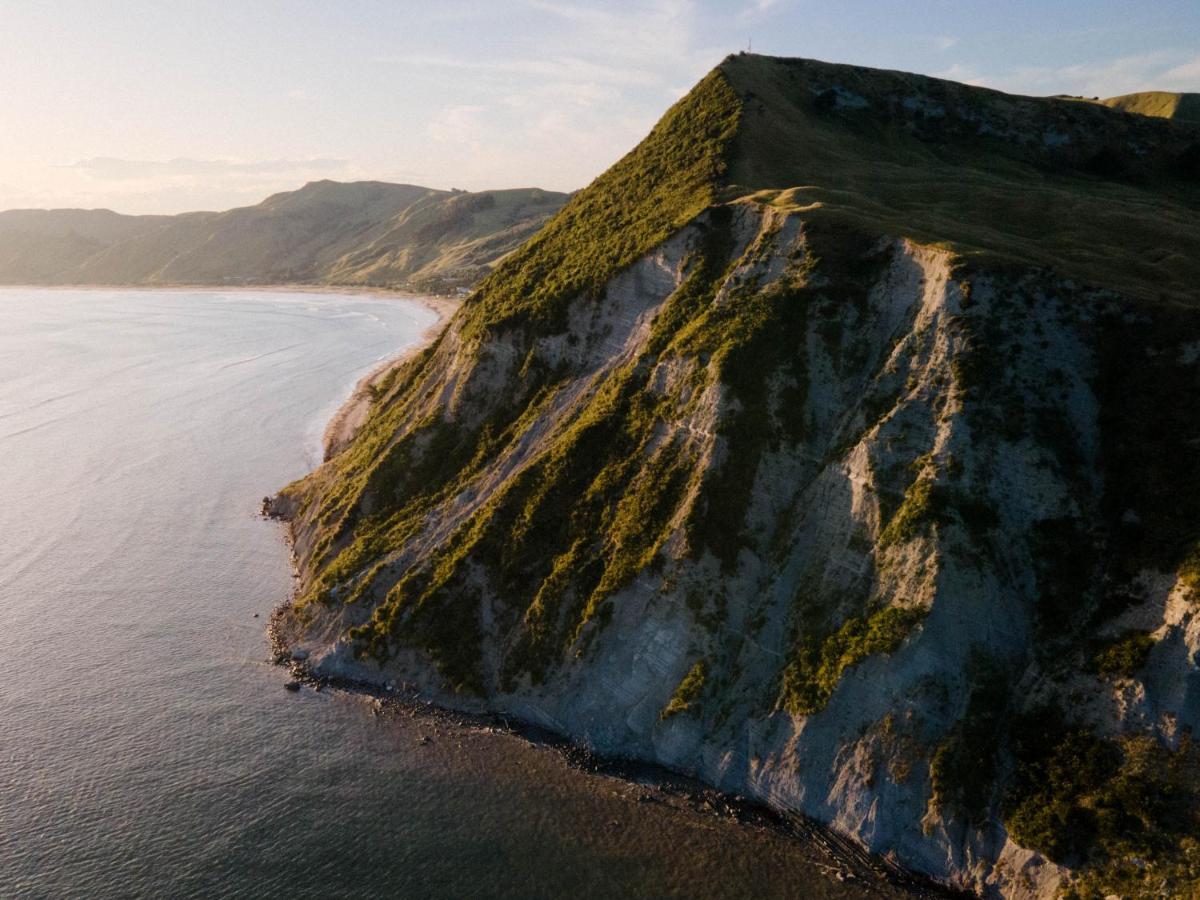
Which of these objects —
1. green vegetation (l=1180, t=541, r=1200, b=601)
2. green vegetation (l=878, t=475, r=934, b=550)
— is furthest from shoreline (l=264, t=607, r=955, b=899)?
green vegetation (l=1180, t=541, r=1200, b=601)

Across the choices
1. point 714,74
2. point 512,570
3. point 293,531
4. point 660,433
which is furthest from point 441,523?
point 714,74

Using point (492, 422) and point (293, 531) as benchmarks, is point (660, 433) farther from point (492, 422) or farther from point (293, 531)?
point (293, 531)

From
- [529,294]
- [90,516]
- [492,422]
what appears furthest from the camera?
[90,516]

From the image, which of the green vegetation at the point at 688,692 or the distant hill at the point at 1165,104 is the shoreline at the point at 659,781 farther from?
the distant hill at the point at 1165,104

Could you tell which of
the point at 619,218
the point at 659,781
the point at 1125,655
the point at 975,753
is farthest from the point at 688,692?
the point at 619,218

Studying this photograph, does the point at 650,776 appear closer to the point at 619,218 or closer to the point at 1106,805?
the point at 1106,805

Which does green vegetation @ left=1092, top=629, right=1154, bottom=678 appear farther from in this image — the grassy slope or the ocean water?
the grassy slope

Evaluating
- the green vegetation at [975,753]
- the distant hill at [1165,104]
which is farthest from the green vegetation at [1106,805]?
the distant hill at [1165,104]
